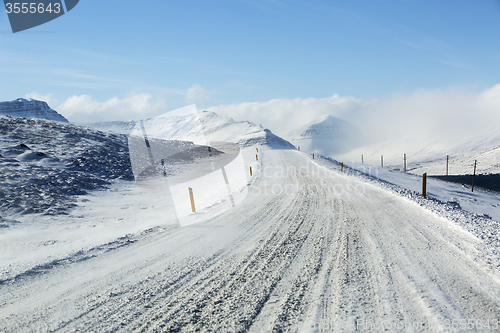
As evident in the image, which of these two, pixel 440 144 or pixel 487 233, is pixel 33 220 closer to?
pixel 487 233

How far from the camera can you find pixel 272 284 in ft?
15.0

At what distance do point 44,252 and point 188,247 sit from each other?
359 centimetres

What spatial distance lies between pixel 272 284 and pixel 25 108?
17568 cm

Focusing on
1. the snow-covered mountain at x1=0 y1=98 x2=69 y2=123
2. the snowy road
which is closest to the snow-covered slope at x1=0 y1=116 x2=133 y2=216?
the snowy road

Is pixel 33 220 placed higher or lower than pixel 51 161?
lower

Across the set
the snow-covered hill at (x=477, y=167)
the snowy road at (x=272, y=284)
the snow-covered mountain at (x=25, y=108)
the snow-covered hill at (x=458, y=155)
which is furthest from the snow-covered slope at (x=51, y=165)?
the snow-covered mountain at (x=25, y=108)

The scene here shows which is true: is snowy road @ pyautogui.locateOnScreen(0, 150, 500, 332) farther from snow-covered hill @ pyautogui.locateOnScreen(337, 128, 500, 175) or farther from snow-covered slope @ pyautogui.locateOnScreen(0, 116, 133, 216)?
snow-covered hill @ pyautogui.locateOnScreen(337, 128, 500, 175)

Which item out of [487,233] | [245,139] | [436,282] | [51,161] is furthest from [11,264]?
[245,139]

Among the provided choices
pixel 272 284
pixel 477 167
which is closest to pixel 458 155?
pixel 477 167

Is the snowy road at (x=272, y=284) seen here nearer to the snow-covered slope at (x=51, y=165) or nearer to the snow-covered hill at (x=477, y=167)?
the snow-covered slope at (x=51, y=165)

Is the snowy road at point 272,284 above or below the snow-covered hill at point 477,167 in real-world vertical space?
above

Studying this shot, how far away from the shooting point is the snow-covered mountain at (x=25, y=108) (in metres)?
120

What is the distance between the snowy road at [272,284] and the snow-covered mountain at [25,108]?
132035 millimetres

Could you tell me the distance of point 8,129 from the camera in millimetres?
23719
